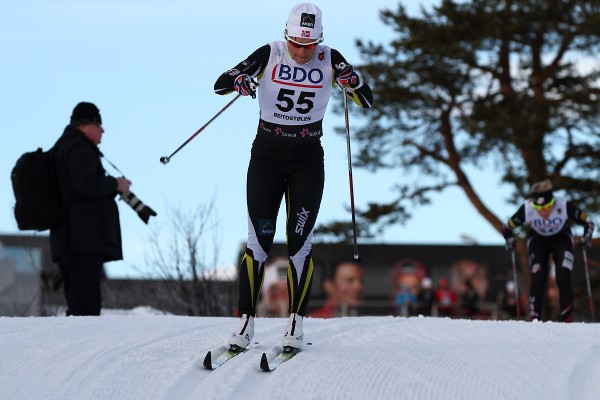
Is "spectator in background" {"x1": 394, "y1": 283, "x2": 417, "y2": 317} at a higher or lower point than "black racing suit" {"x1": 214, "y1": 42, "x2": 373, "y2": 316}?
lower

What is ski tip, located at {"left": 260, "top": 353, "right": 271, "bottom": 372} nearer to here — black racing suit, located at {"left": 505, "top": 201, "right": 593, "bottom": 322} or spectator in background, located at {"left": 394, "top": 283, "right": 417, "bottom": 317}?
black racing suit, located at {"left": 505, "top": 201, "right": 593, "bottom": 322}

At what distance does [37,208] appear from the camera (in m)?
7.75

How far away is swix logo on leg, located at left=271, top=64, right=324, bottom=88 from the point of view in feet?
20.3

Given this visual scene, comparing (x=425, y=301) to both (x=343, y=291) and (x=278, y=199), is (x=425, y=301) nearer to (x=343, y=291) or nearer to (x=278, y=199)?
(x=343, y=291)

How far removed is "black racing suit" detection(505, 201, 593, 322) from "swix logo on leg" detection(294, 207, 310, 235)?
19.2ft

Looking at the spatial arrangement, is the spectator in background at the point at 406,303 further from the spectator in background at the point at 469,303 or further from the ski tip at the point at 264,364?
the ski tip at the point at 264,364

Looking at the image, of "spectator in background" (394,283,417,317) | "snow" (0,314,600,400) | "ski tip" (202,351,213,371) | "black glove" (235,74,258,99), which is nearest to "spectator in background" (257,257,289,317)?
"spectator in background" (394,283,417,317)

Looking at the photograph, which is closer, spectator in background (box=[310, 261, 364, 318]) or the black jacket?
the black jacket

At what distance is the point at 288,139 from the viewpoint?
620 centimetres

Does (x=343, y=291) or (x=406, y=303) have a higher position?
(x=343, y=291)

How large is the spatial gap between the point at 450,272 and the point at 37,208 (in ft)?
77.1

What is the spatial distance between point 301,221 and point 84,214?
2.33 metres

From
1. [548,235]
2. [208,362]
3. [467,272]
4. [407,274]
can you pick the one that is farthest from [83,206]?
[467,272]

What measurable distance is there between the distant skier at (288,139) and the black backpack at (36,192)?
2219mm
